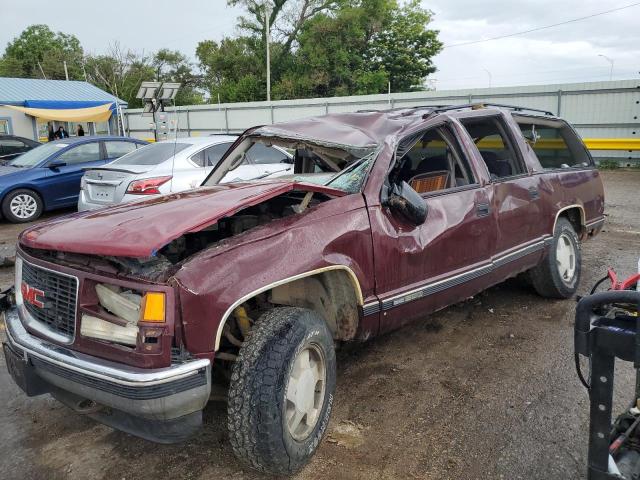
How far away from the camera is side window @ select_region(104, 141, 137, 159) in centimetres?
1087

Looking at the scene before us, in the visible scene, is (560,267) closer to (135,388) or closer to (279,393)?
(279,393)

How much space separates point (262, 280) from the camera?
8.20 feet

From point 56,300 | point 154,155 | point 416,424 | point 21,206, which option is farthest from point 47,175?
point 416,424

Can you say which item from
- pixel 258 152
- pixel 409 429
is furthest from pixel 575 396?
pixel 258 152

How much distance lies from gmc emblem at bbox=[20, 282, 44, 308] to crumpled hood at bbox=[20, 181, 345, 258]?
0.76ft

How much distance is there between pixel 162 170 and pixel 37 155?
14.8ft

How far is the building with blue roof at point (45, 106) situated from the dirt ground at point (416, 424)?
63.0ft

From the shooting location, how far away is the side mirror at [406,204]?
3225mm

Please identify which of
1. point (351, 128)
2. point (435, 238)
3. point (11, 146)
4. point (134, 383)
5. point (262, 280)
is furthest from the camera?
point (11, 146)

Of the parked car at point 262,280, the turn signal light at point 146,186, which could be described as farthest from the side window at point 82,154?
the parked car at point 262,280

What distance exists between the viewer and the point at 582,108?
1691cm

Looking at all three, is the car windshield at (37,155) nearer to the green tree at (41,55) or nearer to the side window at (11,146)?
the side window at (11,146)

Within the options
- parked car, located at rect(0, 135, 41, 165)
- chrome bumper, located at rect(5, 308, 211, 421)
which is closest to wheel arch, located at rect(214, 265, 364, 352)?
chrome bumper, located at rect(5, 308, 211, 421)

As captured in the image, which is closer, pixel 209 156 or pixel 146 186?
pixel 146 186
